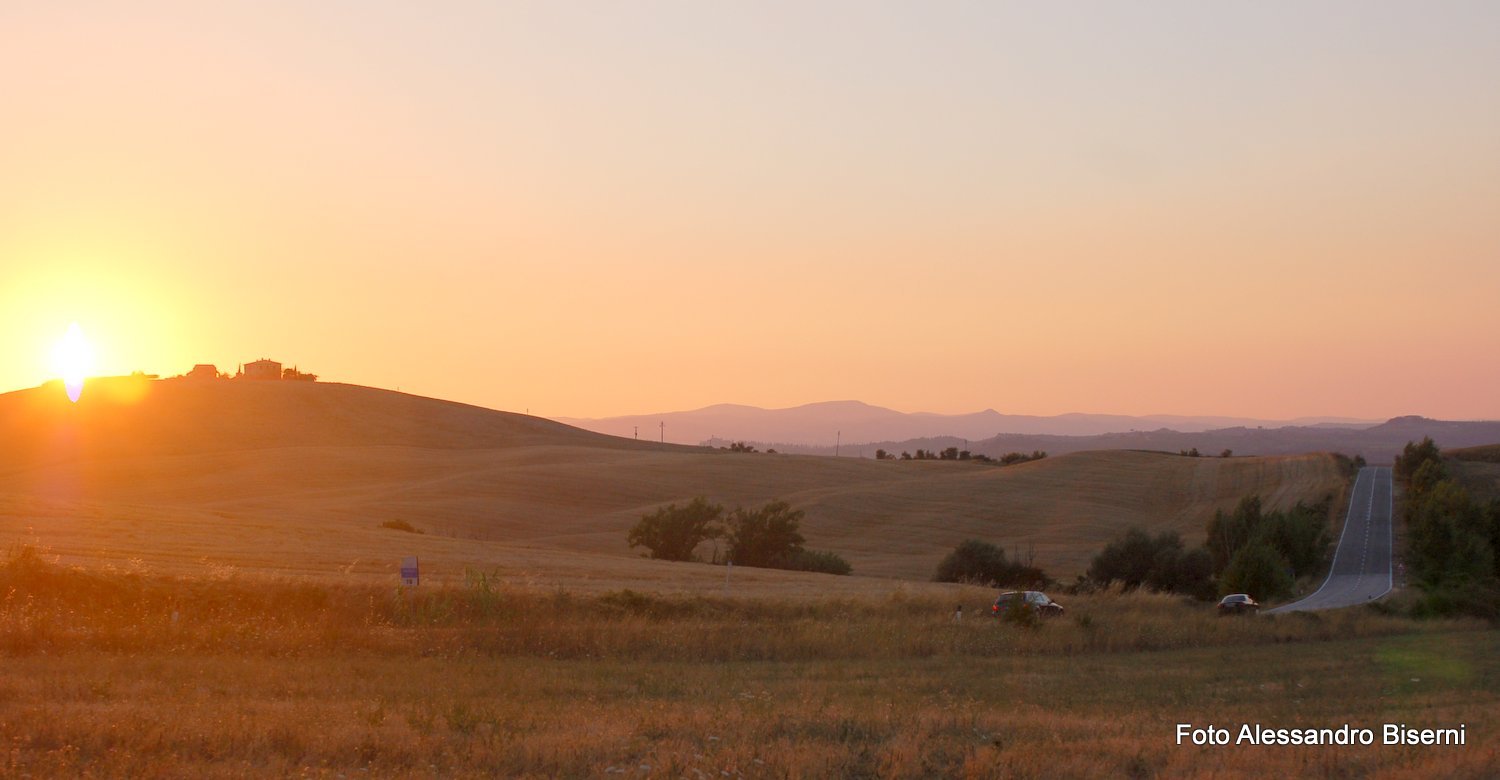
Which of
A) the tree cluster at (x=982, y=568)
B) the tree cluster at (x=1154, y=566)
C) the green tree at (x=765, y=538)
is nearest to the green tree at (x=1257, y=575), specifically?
the tree cluster at (x=1154, y=566)

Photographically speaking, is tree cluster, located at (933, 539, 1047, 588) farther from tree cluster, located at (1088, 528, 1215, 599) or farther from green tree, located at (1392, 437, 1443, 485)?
green tree, located at (1392, 437, 1443, 485)

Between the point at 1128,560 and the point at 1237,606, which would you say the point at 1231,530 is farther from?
the point at 1237,606

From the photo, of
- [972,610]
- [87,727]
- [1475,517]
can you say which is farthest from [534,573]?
[1475,517]

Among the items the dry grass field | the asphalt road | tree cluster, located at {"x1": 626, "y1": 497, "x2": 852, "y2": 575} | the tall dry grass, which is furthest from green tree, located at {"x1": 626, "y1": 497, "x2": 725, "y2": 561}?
the tall dry grass

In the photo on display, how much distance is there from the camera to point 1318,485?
312ft

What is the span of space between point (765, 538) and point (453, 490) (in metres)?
29.2

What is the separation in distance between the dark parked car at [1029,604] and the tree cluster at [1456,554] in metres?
16.6

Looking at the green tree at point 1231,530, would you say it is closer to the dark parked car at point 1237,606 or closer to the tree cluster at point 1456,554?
the tree cluster at point 1456,554

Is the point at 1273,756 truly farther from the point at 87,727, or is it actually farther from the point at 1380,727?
the point at 87,727

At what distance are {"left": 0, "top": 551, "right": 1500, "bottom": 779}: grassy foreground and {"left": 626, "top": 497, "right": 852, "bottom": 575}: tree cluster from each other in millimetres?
29572

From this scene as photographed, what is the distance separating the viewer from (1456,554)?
52656mm

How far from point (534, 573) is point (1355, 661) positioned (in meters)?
21.0

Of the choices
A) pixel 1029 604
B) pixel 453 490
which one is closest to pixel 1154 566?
pixel 1029 604

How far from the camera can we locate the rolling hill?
1535 inches
